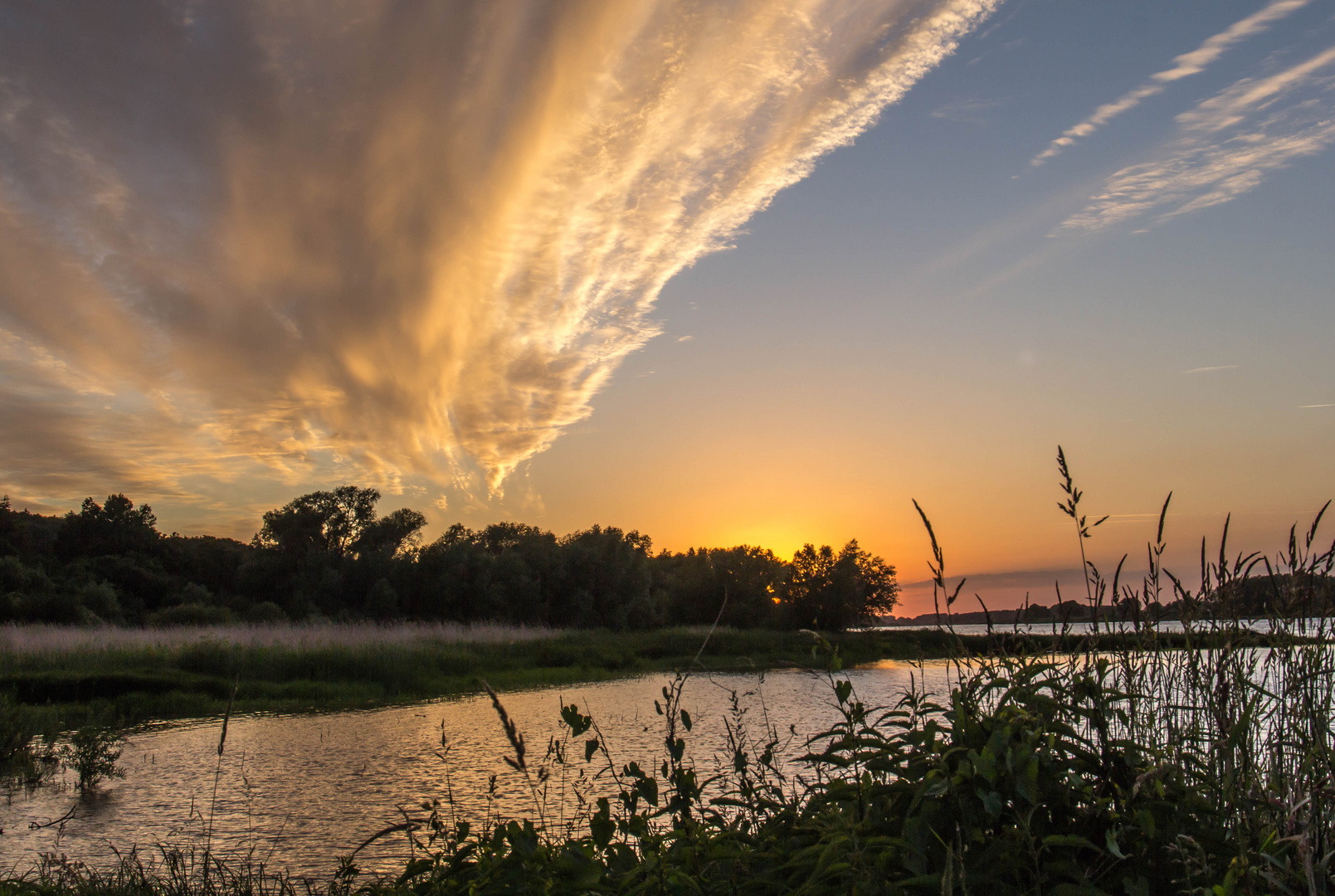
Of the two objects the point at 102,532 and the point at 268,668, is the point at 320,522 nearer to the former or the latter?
the point at 102,532

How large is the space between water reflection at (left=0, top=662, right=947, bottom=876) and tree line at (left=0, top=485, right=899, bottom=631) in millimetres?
25941

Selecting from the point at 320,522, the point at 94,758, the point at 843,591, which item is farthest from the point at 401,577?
the point at 94,758

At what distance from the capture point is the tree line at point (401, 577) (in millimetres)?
39500

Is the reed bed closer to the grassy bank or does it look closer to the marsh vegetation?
the grassy bank

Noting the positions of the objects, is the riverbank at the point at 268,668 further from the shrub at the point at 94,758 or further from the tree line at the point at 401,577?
the tree line at the point at 401,577

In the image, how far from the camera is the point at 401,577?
43.6 metres

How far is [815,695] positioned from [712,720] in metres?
4.60

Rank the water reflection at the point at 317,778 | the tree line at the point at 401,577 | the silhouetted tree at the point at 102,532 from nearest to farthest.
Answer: the water reflection at the point at 317,778
the tree line at the point at 401,577
the silhouetted tree at the point at 102,532

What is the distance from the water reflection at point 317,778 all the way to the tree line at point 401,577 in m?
25.9

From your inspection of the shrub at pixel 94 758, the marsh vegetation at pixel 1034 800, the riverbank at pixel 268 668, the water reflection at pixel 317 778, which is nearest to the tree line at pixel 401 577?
the riverbank at pixel 268 668

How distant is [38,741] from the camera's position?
29.2ft

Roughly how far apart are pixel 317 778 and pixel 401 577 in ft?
125

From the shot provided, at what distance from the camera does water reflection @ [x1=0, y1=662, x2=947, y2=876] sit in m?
5.34

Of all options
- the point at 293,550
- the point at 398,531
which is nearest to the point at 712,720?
the point at 293,550
